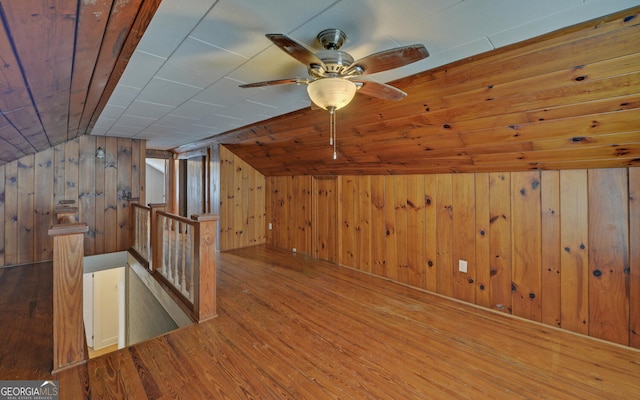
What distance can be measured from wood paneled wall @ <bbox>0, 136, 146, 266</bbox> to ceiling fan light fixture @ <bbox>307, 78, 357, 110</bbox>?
450 cm

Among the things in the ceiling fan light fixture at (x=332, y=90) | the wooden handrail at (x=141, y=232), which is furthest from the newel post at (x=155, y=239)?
the ceiling fan light fixture at (x=332, y=90)

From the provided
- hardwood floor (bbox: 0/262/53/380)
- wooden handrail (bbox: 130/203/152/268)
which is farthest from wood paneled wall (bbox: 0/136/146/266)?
hardwood floor (bbox: 0/262/53/380)

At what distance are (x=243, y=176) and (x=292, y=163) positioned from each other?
1.25 m

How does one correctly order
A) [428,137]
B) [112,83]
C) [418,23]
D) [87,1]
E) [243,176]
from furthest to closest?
[243,176]
[428,137]
[112,83]
[418,23]
[87,1]

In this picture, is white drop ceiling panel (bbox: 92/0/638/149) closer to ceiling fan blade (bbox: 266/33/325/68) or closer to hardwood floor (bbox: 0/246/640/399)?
ceiling fan blade (bbox: 266/33/325/68)

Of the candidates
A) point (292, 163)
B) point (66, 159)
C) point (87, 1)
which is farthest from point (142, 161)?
point (87, 1)

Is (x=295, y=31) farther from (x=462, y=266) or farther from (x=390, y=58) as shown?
(x=462, y=266)

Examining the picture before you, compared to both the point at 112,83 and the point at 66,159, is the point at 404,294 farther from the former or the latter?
the point at 66,159

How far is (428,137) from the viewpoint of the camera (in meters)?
2.55

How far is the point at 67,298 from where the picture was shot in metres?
1.80

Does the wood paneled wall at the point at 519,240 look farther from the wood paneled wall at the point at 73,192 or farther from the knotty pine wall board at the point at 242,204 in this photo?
the wood paneled wall at the point at 73,192

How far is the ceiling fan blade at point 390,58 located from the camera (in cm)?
124

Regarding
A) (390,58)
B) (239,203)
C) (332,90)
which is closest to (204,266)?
(332,90)

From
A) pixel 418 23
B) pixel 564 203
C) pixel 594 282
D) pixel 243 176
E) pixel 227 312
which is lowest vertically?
pixel 227 312
